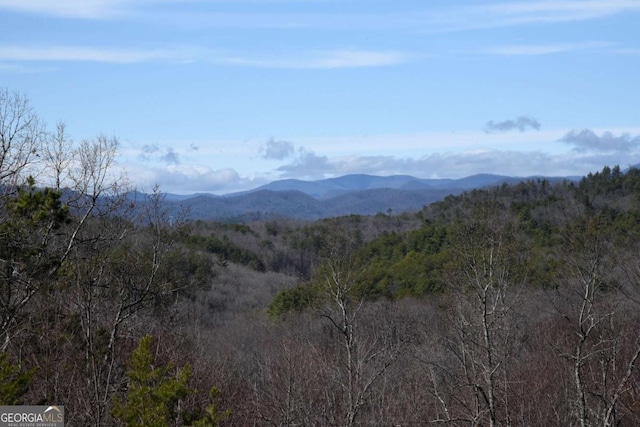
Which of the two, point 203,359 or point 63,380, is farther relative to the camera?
point 203,359

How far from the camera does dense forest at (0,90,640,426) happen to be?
11055mm

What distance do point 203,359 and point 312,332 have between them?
52.8 feet

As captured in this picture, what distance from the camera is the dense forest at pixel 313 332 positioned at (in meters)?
11.1

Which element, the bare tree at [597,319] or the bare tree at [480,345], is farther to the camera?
the bare tree at [597,319]

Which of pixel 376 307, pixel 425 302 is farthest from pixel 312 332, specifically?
pixel 425 302

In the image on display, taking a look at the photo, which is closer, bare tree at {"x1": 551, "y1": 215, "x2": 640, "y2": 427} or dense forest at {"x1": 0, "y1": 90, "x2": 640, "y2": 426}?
A: dense forest at {"x1": 0, "y1": 90, "x2": 640, "y2": 426}

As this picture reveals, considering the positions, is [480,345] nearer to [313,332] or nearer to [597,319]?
[597,319]

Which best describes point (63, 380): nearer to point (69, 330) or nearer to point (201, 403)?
point (69, 330)

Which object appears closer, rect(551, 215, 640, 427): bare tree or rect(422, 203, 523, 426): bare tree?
rect(422, 203, 523, 426): bare tree

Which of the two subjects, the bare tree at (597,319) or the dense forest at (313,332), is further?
the bare tree at (597,319)

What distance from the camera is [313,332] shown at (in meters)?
36.9

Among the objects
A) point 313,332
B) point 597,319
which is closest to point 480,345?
point 597,319

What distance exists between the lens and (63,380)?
568 inches

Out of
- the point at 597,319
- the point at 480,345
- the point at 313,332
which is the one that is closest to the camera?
the point at 480,345
